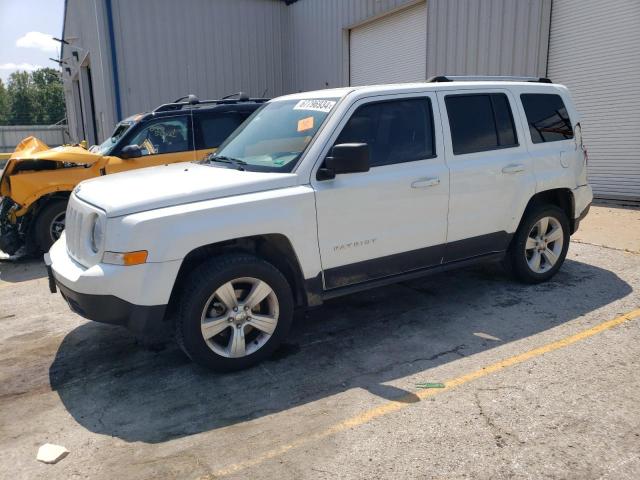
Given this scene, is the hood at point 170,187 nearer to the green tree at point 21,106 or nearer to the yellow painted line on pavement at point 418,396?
the yellow painted line on pavement at point 418,396

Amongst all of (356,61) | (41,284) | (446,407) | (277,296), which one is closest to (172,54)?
(356,61)

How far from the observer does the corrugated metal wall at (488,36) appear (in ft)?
34.9

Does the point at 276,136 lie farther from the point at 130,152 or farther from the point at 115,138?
the point at 115,138

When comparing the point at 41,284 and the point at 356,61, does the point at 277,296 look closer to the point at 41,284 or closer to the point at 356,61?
the point at 41,284

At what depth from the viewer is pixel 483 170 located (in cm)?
472

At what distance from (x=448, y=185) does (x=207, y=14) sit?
1464 centimetres

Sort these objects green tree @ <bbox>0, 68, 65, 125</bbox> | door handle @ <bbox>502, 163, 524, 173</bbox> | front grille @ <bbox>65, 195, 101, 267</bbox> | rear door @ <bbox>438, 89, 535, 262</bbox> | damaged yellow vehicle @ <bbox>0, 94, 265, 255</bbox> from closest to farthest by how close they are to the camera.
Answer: front grille @ <bbox>65, 195, 101, 267</bbox> → rear door @ <bbox>438, 89, 535, 262</bbox> → door handle @ <bbox>502, 163, 524, 173</bbox> → damaged yellow vehicle @ <bbox>0, 94, 265, 255</bbox> → green tree @ <bbox>0, 68, 65, 125</bbox>

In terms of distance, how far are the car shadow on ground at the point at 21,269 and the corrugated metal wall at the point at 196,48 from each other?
961 centimetres

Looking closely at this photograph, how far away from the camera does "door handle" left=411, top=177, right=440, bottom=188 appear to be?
4352mm

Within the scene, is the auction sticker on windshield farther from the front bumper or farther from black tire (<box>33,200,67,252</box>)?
black tire (<box>33,200,67,252</box>)

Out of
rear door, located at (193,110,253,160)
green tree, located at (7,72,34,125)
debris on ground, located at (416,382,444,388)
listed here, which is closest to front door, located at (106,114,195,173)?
rear door, located at (193,110,253,160)

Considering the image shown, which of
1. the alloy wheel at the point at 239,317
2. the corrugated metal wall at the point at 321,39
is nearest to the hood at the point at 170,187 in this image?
the alloy wheel at the point at 239,317

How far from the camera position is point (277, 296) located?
12.7ft

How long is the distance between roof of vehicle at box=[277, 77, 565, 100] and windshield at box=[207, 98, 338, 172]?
0.10 metres
